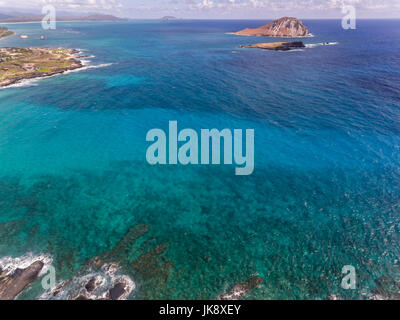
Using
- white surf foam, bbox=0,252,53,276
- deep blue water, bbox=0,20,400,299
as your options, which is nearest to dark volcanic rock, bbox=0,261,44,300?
white surf foam, bbox=0,252,53,276

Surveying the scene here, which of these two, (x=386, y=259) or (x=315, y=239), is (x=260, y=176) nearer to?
(x=315, y=239)

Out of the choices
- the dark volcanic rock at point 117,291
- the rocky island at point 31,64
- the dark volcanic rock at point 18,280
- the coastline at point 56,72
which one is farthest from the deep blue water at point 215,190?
the rocky island at point 31,64

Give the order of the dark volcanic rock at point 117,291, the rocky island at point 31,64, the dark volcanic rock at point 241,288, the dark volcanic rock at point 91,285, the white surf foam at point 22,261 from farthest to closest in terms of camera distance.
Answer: the rocky island at point 31,64 → the white surf foam at point 22,261 → the dark volcanic rock at point 91,285 → the dark volcanic rock at point 241,288 → the dark volcanic rock at point 117,291

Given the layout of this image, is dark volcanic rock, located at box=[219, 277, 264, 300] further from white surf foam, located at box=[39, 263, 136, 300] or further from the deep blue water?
white surf foam, located at box=[39, 263, 136, 300]

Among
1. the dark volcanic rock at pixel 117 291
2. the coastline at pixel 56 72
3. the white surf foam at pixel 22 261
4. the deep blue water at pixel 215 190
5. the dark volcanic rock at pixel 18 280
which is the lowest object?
the dark volcanic rock at pixel 117 291

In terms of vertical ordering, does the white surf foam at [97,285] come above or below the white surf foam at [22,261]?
below

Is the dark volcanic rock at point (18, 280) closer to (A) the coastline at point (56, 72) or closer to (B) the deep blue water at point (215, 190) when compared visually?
(B) the deep blue water at point (215, 190)
